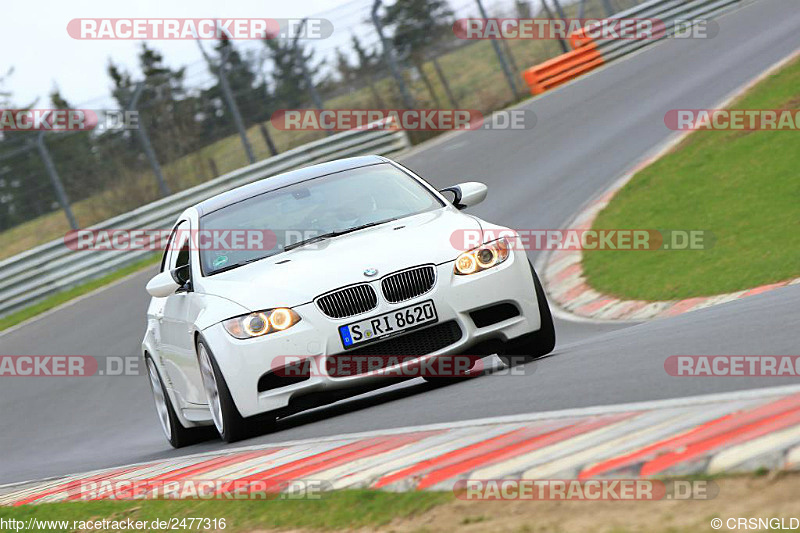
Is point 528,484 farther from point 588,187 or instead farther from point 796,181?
point 588,187

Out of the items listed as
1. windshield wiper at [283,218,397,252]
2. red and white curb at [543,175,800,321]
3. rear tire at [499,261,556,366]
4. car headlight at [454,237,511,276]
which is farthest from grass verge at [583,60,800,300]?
windshield wiper at [283,218,397,252]

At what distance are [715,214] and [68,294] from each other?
11.5 meters

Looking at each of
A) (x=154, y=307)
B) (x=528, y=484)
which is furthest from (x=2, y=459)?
(x=528, y=484)

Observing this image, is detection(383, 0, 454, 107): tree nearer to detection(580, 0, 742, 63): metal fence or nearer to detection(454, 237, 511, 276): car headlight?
detection(580, 0, 742, 63): metal fence

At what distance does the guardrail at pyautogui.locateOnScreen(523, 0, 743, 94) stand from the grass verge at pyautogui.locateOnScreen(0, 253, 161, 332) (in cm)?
1001

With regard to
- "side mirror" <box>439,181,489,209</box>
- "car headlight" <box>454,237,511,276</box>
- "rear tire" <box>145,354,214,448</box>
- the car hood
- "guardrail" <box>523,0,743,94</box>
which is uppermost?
the car hood

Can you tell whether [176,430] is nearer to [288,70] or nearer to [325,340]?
[325,340]

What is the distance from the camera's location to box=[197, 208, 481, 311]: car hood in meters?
7.33

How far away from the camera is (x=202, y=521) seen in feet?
16.6

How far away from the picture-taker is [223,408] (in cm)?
750

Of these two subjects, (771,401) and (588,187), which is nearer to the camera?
(771,401)

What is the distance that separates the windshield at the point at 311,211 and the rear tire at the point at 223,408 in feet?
A: 2.34

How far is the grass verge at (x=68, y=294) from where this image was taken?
65.7 feet

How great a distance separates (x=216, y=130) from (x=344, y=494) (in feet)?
68.6
